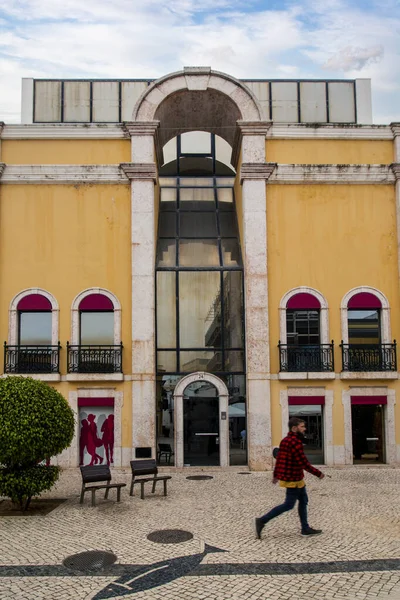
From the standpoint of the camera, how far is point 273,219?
20.3 m

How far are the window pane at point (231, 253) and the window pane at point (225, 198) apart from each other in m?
2.24

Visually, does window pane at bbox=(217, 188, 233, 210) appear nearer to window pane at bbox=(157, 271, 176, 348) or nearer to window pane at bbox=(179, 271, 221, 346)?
window pane at bbox=(179, 271, 221, 346)

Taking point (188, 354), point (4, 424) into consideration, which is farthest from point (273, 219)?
point (4, 424)

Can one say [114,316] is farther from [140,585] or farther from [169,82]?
[140,585]

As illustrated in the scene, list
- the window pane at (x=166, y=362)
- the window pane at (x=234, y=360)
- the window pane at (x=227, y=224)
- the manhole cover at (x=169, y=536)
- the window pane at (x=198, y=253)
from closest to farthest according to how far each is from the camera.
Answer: the manhole cover at (x=169, y=536), the window pane at (x=166, y=362), the window pane at (x=234, y=360), the window pane at (x=198, y=253), the window pane at (x=227, y=224)

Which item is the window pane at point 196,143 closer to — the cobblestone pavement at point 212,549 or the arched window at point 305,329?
the arched window at point 305,329

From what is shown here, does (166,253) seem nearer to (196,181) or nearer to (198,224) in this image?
(198,224)

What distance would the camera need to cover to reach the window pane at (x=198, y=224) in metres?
22.1

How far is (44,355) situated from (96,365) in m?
1.81

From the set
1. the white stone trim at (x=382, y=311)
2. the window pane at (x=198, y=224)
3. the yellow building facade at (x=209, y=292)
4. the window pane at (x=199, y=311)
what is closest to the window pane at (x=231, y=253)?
the yellow building facade at (x=209, y=292)

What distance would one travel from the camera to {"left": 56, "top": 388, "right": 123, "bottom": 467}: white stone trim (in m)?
18.9

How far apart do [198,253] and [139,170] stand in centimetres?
372

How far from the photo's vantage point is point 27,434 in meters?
12.1

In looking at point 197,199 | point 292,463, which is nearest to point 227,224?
point 197,199
